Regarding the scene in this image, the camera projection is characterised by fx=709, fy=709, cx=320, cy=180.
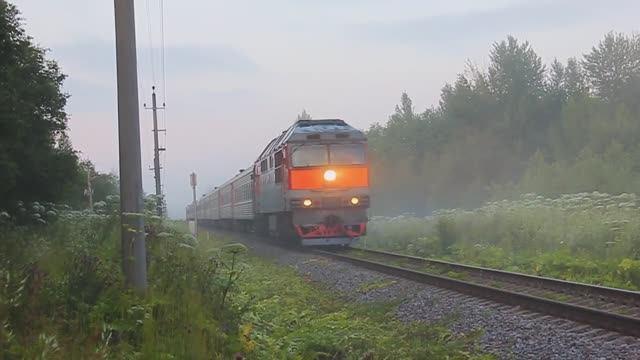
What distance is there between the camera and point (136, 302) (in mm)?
6152

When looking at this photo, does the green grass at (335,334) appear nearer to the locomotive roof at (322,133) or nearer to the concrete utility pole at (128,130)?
the concrete utility pole at (128,130)

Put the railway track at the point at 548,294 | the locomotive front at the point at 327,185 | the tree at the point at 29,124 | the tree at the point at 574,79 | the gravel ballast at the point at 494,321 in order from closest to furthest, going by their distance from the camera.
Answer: the gravel ballast at the point at 494,321
the railway track at the point at 548,294
the tree at the point at 29,124
the locomotive front at the point at 327,185
the tree at the point at 574,79

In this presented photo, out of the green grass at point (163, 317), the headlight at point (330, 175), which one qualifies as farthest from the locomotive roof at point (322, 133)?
the green grass at point (163, 317)

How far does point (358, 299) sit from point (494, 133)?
45.2 meters

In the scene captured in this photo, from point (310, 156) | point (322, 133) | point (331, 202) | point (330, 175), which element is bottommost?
point (331, 202)

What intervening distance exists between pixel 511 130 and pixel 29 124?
4210cm

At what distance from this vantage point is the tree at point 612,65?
5519 centimetres

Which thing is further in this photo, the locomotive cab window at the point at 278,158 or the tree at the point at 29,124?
the locomotive cab window at the point at 278,158

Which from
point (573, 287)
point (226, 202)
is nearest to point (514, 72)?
point (226, 202)

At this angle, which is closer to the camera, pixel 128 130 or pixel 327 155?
pixel 128 130

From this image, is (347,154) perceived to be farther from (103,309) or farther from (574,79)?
(574,79)

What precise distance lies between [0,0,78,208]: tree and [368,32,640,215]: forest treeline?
28748 mm

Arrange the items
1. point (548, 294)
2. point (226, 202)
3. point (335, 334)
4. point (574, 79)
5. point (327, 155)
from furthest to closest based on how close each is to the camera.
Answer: point (574, 79) < point (226, 202) < point (327, 155) < point (548, 294) < point (335, 334)

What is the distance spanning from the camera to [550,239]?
57.9 feet
